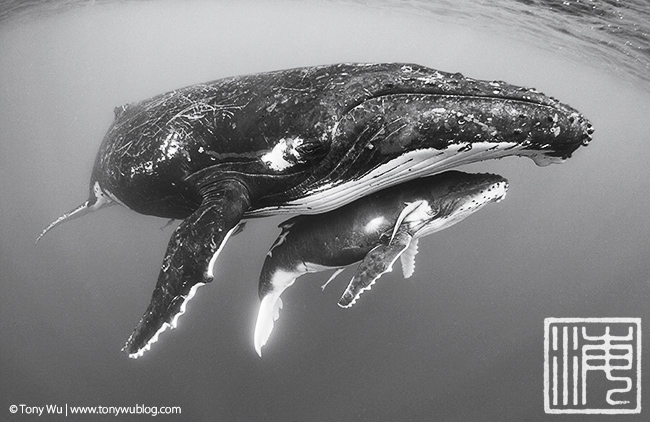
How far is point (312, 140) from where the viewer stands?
3.02m

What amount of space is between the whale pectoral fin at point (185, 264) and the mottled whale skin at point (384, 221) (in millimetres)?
902

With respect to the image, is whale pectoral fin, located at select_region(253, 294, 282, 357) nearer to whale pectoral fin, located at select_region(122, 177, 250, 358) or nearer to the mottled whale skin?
the mottled whale skin

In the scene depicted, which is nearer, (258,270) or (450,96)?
(450,96)

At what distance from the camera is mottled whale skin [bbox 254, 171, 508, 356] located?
314 cm

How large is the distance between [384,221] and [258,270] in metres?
10.0

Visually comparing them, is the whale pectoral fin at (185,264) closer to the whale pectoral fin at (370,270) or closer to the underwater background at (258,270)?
the whale pectoral fin at (370,270)

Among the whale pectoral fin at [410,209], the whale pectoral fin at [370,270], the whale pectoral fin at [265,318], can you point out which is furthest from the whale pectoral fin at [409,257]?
the whale pectoral fin at [370,270]

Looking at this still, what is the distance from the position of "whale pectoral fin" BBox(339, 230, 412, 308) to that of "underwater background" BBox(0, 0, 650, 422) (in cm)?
684

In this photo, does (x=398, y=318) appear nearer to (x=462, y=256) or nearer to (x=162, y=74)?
(x=462, y=256)

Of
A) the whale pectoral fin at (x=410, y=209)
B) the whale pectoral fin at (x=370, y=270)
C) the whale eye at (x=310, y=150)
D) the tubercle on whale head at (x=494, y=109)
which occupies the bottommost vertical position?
the whale pectoral fin at (x=370, y=270)

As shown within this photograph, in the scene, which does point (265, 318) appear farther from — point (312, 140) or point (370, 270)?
point (312, 140)

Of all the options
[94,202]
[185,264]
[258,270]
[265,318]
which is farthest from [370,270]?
[258,270]

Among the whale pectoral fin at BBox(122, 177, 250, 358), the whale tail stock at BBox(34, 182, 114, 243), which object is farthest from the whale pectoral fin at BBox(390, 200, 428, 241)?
the whale tail stock at BBox(34, 182, 114, 243)

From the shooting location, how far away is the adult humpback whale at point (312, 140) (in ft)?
9.10
